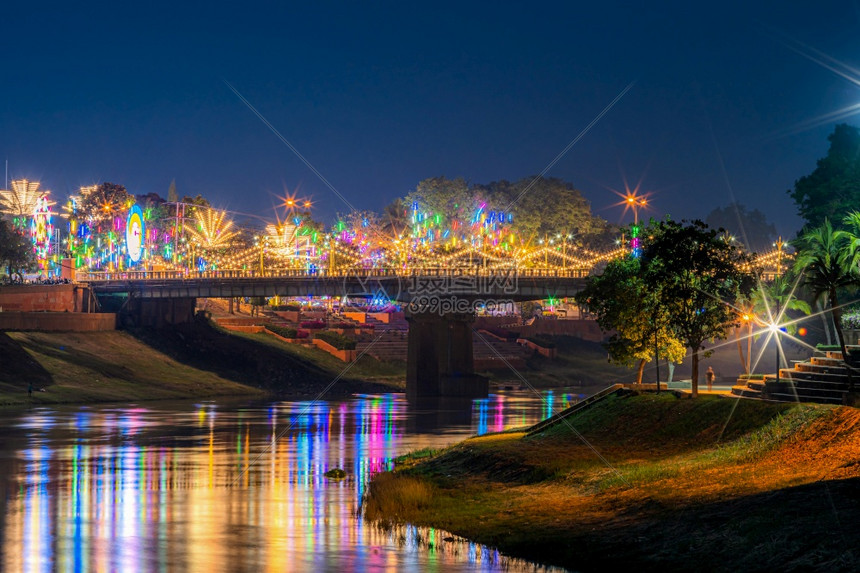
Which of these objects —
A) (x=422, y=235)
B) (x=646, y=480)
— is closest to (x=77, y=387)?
(x=646, y=480)

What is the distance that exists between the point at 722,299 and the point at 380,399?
6531cm

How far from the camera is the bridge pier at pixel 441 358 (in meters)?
123

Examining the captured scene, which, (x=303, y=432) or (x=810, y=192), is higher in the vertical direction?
(x=810, y=192)

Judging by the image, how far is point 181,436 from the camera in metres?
67.3

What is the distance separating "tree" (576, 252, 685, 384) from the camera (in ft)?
203

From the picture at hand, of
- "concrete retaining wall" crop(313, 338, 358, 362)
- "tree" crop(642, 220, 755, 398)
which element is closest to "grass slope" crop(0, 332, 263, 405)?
"concrete retaining wall" crop(313, 338, 358, 362)

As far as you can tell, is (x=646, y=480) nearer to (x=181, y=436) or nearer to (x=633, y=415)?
(x=633, y=415)

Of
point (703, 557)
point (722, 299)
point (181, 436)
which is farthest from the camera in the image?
point (181, 436)

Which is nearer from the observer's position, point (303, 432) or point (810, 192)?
point (303, 432)

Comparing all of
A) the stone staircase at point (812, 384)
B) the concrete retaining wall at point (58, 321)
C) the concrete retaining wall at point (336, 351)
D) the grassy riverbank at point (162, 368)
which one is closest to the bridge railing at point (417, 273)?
the grassy riverbank at point (162, 368)

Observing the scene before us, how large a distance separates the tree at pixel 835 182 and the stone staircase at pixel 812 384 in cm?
6869

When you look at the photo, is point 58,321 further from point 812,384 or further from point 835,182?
point 812,384

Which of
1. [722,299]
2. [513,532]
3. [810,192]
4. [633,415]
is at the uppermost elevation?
[810,192]

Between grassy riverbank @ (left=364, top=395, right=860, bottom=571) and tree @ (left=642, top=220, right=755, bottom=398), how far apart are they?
4.56 meters
